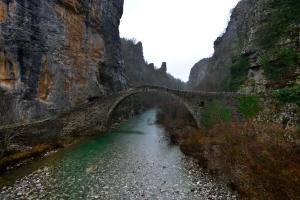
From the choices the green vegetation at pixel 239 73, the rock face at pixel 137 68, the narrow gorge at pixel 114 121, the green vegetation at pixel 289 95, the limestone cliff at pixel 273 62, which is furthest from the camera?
the rock face at pixel 137 68

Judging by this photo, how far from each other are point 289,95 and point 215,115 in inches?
284

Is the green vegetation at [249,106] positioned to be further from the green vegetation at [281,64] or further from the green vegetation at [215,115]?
the green vegetation at [281,64]

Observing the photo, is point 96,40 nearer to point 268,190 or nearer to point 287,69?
point 287,69

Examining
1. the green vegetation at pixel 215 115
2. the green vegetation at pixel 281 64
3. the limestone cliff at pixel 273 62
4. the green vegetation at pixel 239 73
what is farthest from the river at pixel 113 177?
the green vegetation at pixel 239 73

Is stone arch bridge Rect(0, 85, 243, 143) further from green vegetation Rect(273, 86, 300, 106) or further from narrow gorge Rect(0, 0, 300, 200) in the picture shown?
green vegetation Rect(273, 86, 300, 106)

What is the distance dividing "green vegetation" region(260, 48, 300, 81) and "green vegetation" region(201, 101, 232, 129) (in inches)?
173

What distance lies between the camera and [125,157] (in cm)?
1645

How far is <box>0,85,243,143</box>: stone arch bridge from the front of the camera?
60.9 feet

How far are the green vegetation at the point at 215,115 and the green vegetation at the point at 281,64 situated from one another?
4384 mm

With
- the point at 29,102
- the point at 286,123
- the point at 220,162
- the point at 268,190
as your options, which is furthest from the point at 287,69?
the point at 29,102

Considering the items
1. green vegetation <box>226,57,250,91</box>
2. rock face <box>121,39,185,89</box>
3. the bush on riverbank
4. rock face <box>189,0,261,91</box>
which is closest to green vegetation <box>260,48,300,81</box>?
green vegetation <box>226,57,250,91</box>

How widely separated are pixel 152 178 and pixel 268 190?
5.67 metres

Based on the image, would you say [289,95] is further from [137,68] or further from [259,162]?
[137,68]

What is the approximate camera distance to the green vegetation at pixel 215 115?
20.1 meters
